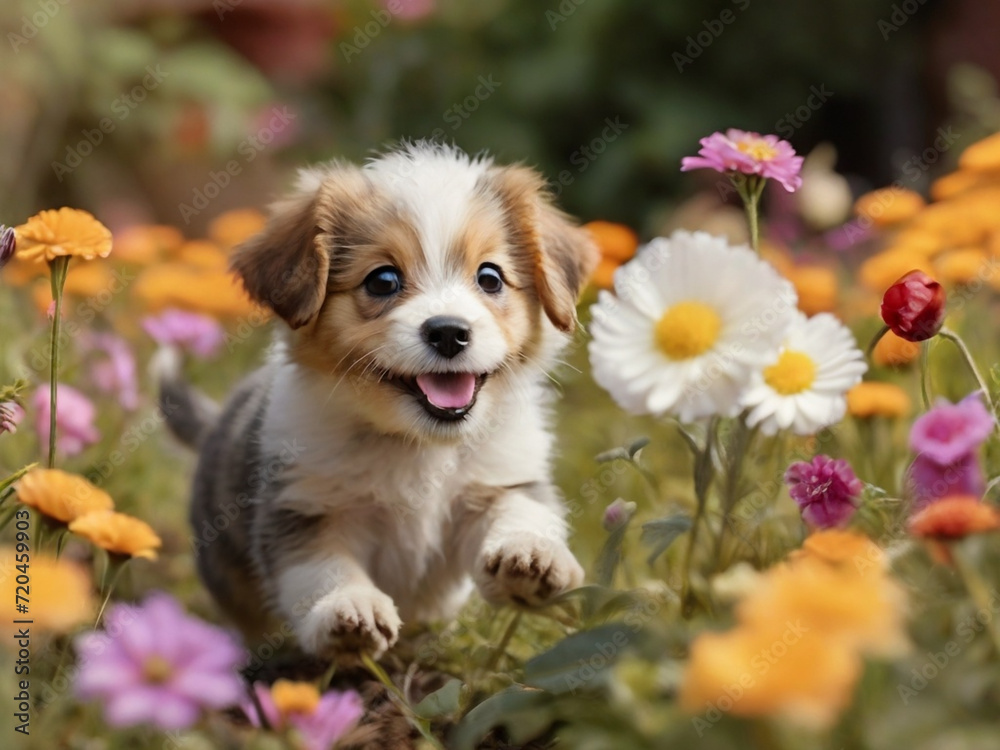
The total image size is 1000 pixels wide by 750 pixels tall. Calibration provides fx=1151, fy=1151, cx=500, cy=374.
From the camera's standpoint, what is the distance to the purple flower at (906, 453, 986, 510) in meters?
1.69

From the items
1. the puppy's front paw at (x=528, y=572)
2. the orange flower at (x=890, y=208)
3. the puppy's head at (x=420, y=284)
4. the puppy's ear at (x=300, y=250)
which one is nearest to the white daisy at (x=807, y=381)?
the puppy's front paw at (x=528, y=572)

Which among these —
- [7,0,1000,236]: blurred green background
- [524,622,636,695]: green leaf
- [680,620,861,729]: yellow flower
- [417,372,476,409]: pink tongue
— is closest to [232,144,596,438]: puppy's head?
[417,372,476,409]: pink tongue

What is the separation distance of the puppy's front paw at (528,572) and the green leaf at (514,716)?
0.39m

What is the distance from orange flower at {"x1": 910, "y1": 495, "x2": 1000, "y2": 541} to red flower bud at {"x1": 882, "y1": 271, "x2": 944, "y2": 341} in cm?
55

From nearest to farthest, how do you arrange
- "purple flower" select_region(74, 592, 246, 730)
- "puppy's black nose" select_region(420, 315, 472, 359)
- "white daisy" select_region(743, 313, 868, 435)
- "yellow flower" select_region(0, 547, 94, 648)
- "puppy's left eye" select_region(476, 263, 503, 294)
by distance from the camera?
"purple flower" select_region(74, 592, 246, 730), "yellow flower" select_region(0, 547, 94, 648), "white daisy" select_region(743, 313, 868, 435), "puppy's black nose" select_region(420, 315, 472, 359), "puppy's left eye" select_region(476, 263, 503, 294)

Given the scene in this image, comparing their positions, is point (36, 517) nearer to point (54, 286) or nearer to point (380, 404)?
point (54, 286)

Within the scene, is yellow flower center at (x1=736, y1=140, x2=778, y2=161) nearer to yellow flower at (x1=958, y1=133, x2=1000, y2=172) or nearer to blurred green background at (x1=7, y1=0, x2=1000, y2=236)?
yellow flower at (x1=958, y1=133, x2=1000, y2=172)

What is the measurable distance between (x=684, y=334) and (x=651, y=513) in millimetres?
1247

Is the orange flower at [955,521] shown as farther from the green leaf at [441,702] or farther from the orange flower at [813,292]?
the orange flower at [813,292]

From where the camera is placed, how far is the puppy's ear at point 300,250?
2.70m

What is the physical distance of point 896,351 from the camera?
286 cm

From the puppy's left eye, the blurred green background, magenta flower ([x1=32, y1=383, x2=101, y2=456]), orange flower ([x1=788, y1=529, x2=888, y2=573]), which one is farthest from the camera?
the blurred green background

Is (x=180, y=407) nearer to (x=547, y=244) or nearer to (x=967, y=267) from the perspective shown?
(x=547, y=244)

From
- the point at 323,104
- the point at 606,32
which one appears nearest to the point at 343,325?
the point at 606,32
